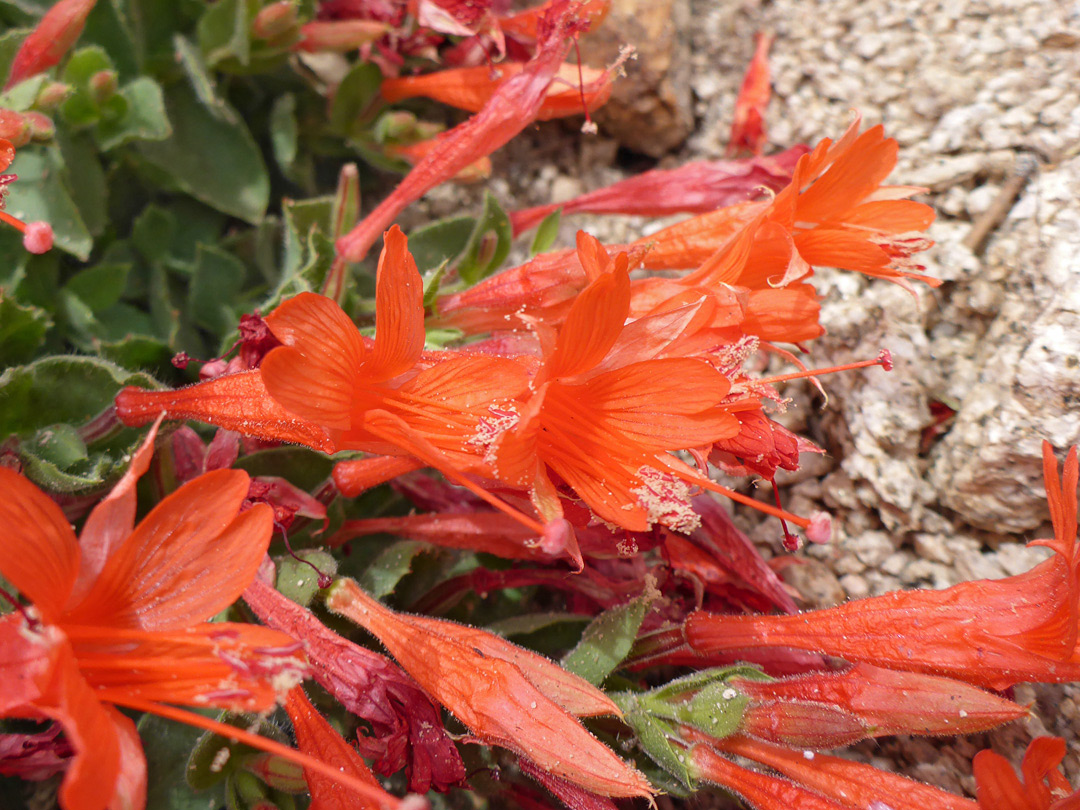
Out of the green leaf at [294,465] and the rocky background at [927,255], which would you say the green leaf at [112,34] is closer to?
the rocky background at [927,255]

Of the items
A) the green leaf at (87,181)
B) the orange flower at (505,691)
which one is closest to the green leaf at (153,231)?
the green leaf at (87,181)

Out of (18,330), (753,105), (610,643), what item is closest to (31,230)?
(18,330)

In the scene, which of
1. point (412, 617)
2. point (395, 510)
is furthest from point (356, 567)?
point (412, 617)

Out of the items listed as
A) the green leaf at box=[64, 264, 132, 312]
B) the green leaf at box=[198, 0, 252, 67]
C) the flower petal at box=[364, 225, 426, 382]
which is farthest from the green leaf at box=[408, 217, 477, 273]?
the flower petal at box=[364, 225, 426, 382]

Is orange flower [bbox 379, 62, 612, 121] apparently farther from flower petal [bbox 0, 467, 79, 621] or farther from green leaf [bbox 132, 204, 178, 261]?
flower petal [bbox 0, 467, 79, 621]

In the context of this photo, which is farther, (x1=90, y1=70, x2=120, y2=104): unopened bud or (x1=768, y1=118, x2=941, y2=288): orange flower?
(x1=90, y1=70, x2=120, y2=104): unopened bud

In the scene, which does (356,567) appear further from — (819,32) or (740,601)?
(819,32)

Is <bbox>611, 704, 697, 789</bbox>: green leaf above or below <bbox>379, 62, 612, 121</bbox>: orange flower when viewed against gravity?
below

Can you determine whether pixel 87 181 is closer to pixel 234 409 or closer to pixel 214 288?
pixel 214 288
